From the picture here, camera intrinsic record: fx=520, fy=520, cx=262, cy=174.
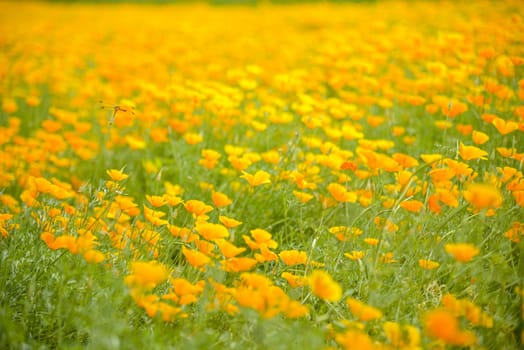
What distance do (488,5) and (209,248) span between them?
6.55 meters

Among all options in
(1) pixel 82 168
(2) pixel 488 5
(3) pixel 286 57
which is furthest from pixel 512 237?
(2) pixel 488 5

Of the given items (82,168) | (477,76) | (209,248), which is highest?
(477,76)

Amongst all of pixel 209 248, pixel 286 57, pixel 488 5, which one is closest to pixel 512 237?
pixel 209 248

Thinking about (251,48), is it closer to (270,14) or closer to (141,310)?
(141,310)

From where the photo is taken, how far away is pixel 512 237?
193 centimetres

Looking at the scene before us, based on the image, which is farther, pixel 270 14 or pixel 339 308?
pixel 270 14

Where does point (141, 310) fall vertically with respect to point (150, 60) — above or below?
below

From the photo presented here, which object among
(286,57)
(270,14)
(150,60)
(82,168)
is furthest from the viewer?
(270,14)

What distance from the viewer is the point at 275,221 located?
2676 millimetres

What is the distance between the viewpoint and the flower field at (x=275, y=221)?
1.62m

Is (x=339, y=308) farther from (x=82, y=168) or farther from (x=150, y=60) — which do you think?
(x=150, y=60)

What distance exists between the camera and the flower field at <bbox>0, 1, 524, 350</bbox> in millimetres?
1616

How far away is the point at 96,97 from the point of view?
4336 mm

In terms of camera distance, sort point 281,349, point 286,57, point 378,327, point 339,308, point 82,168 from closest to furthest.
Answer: point 281,349, point 378,327, point 339,308, point 82,168, point 286,57
